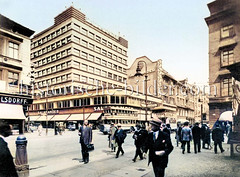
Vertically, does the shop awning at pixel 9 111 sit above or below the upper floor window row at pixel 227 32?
below

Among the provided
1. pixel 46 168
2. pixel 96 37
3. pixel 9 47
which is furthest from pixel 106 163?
pixel 96 37

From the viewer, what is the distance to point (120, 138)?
9.06 metres

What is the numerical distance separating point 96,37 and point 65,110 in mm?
18256

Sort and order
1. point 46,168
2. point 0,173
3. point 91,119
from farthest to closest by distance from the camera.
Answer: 1. point 91,119
2. point 46,168
3. point 0,173

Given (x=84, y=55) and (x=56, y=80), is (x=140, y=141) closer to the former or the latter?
(x=84, y=55)

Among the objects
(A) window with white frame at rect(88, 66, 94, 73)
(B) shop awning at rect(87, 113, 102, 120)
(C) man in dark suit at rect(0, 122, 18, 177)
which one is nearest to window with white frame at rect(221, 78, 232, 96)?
(C) man in dark suit at rect(0, 122, 18, 177)

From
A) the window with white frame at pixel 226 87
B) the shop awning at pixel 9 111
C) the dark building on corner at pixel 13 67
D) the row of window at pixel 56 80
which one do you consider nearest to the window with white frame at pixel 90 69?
the row of window at pixel 56 80

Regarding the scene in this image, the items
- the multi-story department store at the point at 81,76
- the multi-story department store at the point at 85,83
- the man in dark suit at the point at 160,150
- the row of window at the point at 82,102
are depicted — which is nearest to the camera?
the man in dark suit at the point at 160,150

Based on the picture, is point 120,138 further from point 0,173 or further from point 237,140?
point 0,173

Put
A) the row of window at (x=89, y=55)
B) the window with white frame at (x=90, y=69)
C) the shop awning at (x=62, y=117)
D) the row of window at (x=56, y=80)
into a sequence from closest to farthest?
the shop awning at (x=62, y=117)
the row of window at (x=89, y=55)
the row of window at (x=56, y=80)
the window with white frame at (x=90, y=69)

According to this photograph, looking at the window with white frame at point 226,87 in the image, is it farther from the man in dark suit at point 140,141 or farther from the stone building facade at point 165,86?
the man in dark suit at point 140,141

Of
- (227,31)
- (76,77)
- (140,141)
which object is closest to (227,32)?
(227,31)

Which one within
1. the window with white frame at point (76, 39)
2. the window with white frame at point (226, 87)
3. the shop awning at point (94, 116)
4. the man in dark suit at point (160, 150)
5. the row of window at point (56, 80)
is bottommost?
the shop awning at point (94, 116)

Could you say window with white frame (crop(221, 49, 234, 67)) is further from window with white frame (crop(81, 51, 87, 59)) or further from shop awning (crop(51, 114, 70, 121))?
window with white frame (crop(81, 51, 87, 59))
